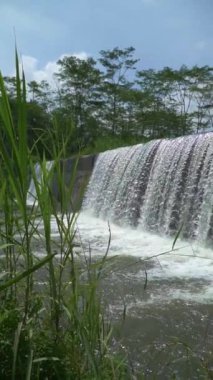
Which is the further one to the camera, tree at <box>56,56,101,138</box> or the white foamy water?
tree at <box>56,56,101,138</box>

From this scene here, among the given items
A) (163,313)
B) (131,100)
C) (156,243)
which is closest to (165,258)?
(156,243)

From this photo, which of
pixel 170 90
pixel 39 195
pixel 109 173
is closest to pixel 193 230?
pixel 109 173

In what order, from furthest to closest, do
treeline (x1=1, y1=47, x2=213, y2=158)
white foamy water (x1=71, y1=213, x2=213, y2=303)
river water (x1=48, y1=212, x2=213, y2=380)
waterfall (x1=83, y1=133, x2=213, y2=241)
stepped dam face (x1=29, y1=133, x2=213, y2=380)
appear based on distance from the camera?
1. treeline (x1=1, y1=47, x2=213, y2=158)
2. waterfall (x1=83, y1=133, x2=213, y2=241)
3. white foamy water (x1=71, y1=213, x2=213, y2=303)
4. stepped dam face (x1=29, y1=133, x2=213, y2=380)
5. river water (x1=48, y1=212, x2=213, y2=380)

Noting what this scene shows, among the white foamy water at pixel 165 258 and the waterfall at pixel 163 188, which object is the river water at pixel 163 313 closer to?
the white foamy water at pixel 165 258

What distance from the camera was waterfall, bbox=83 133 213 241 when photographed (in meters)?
7.31

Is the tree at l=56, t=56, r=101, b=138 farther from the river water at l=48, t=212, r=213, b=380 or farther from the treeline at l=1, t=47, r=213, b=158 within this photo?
the river water at l=48, t=212, r=213, b=380


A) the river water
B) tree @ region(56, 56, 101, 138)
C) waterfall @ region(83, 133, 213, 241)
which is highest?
tree @ region(56, 56, 101, 138)

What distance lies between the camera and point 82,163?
1268 cm

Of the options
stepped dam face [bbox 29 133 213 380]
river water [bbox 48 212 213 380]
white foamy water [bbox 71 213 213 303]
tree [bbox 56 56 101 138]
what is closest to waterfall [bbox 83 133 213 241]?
stepped dam face [bbox 29 133 213 380]

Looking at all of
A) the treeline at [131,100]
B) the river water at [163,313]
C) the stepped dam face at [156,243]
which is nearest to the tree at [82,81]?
the treeline at [131,100]

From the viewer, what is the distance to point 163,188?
8430 mm

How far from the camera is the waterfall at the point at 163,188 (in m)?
7.31

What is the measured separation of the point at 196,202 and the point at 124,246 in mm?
1631

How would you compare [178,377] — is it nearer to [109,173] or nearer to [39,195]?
[39,195]
